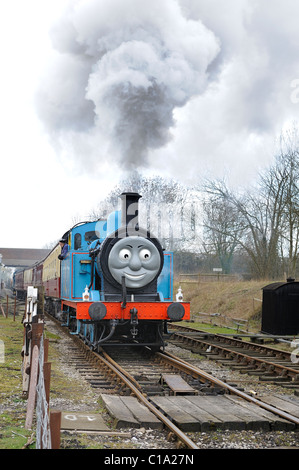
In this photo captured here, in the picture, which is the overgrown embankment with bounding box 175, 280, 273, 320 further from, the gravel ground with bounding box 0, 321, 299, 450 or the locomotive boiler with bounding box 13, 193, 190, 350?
the gravel ground with bounding box 0, 321, 299, 450

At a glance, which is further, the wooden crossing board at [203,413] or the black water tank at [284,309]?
the black water tank at [284,309]

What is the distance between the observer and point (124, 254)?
9.67m

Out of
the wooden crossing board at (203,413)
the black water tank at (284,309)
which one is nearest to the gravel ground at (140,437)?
the wooden crossing board at (203,413)

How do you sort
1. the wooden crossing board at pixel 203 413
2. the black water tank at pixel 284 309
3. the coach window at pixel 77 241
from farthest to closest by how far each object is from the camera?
the black water tank at pixel 284 309 → the coach window at pixel 77 241 → the wooden crossing board at pixel 203 413

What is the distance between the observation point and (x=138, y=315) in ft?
31.7

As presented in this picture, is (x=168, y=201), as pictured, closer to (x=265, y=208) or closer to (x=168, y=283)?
(x=265, y=208)

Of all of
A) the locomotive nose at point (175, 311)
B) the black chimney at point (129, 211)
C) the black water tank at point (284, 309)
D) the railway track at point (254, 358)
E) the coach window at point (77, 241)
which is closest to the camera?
the railway track at point (254, 358)

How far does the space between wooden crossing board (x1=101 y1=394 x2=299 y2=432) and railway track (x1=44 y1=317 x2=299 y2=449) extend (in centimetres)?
10

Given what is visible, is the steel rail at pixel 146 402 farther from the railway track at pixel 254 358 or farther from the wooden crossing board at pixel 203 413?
the railway track at pixel 254 358

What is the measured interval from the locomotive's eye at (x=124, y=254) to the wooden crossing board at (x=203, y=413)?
11.6 feet

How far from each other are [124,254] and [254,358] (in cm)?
308

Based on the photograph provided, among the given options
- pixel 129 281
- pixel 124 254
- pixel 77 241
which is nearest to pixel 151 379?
pixel 129 281

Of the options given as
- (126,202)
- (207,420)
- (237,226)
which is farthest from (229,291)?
(207,420)

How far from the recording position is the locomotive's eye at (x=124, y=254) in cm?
964
